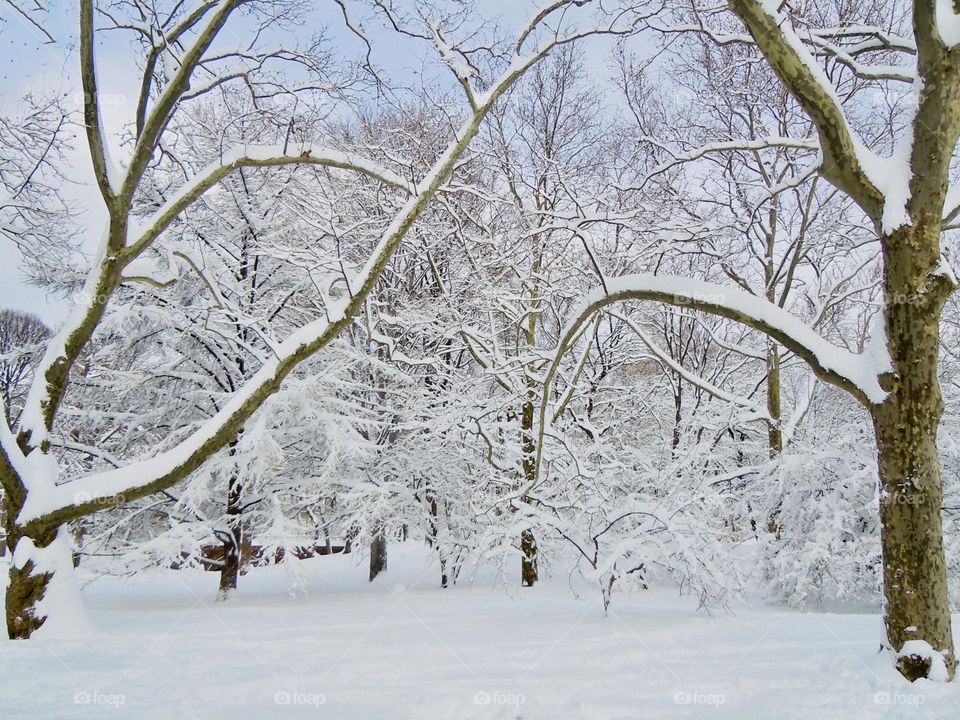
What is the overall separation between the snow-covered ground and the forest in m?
0.04

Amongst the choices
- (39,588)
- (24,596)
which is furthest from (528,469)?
(24,596)

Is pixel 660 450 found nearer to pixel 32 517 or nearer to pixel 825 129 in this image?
pixel 825 129

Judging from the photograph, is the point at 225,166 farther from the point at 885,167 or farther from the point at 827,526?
the point at 827,526

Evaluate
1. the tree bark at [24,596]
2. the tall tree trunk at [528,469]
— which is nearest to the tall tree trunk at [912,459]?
the tree bark at [24,596]

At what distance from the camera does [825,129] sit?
429 centimetres

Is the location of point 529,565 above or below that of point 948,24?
below

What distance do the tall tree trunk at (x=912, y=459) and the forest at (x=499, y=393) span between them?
2 centimetres

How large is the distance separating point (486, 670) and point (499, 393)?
9352 millimetres

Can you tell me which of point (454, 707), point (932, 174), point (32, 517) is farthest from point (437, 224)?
point (454, 707)

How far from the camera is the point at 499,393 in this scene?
44.9ft

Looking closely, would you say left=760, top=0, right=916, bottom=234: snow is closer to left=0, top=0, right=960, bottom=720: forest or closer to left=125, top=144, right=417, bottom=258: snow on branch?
left=0, top=0, right=960, bottom=720: forest

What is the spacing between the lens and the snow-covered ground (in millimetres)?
3521

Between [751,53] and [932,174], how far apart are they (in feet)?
12.0

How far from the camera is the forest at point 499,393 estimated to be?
4.18 m
